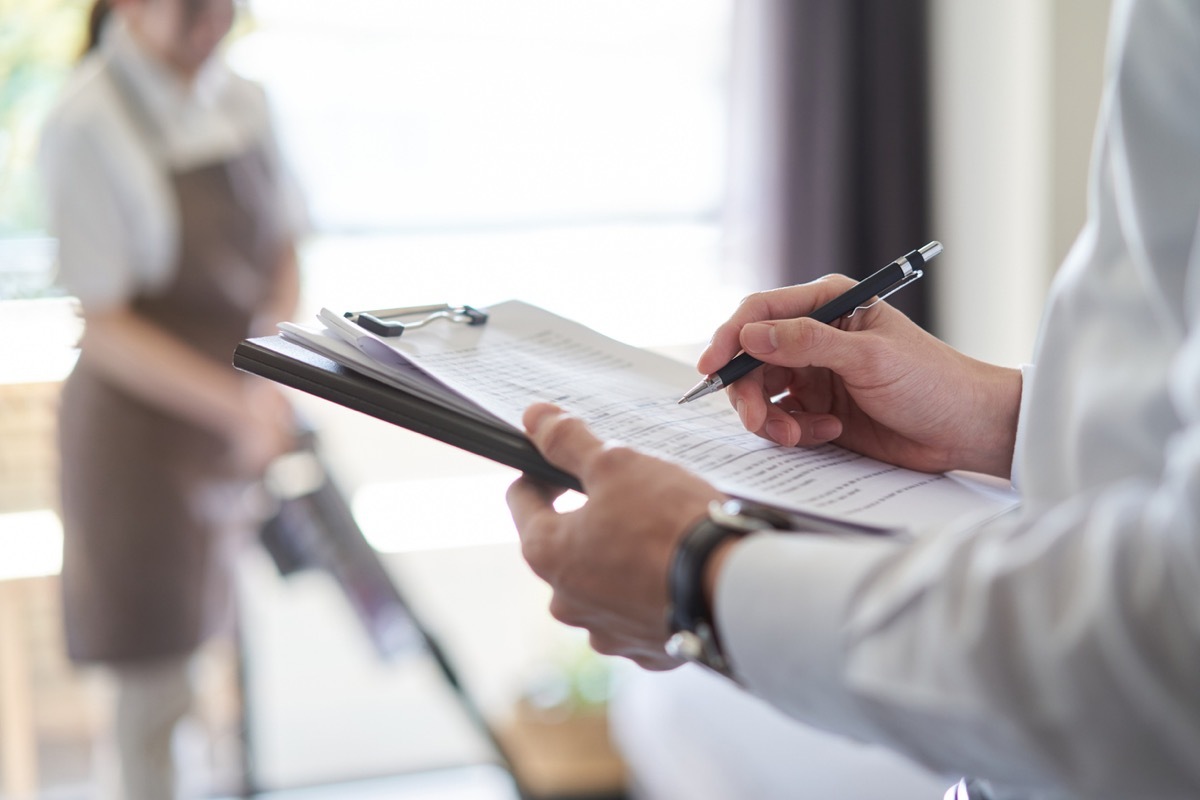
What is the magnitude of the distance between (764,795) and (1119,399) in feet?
2.88

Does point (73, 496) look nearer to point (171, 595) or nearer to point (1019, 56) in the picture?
point (171, 595)

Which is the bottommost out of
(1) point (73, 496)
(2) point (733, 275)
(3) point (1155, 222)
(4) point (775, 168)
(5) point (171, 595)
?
(5) point (171, 595)

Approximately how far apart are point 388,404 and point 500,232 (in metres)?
2.17

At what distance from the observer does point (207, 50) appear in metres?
1.84

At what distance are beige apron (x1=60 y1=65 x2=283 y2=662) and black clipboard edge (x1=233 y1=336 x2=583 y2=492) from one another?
1249 mm

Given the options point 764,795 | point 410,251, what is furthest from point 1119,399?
point 410,251

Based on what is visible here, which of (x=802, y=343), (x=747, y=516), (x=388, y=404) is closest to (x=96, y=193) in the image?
(x=388, y=404)

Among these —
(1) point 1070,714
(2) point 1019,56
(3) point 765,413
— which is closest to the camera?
(1) point 1070,714

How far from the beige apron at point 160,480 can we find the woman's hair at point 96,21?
200 mm

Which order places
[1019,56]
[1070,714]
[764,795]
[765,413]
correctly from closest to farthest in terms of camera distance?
[1070,714]
[765,413]
[764,795]
[1019,56]

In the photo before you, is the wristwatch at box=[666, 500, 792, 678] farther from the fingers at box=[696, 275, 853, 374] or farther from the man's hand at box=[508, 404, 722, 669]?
the fingers at box=[696, 275, 853, 374]

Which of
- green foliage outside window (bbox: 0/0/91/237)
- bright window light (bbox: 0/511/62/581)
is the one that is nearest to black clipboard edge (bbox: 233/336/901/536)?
bright window light (bbox: 0/511/62/581)

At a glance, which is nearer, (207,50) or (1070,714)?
(1070,714)

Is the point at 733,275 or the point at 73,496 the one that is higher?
the point at 733,275
